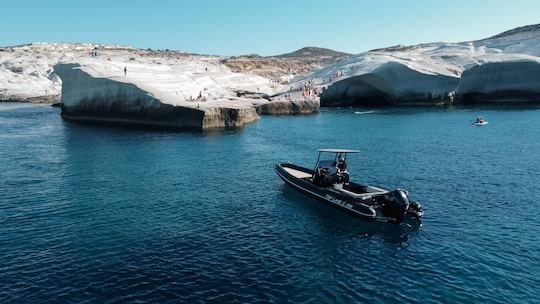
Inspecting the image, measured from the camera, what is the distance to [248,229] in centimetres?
2752

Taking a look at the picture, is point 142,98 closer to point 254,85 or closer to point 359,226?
point 359,226

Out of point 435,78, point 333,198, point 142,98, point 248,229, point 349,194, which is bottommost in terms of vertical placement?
point 248,229

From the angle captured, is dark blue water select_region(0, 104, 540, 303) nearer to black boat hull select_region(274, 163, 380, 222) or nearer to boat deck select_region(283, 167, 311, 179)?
black boat hull select_region(274, 163, 380, 222)

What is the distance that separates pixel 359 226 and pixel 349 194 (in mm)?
2682

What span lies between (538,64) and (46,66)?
145031 mm

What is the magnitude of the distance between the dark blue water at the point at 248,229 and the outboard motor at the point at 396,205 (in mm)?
851

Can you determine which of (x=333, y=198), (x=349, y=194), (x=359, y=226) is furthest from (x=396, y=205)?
(x=333, y=198)

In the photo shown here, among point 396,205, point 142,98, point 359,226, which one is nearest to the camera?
point 396,205

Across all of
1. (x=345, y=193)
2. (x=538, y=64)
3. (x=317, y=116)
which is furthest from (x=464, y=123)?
(x=345, y=193)

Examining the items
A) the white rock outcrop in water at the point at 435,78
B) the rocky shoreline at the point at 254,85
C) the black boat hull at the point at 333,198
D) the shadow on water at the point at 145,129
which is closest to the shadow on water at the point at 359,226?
the black boat hull at the point at 333,198

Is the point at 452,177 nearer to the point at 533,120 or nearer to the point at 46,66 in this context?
the point at 533,120

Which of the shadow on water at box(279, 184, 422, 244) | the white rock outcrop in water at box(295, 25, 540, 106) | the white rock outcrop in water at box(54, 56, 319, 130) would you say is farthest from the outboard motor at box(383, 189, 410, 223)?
the white rock outcrop in water at box(295, 25, 540, 106)

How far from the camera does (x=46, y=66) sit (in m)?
152

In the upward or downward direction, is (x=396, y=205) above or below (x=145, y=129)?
above
